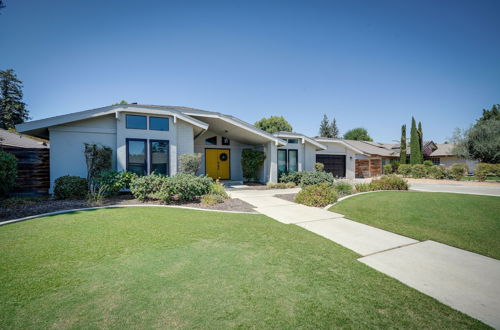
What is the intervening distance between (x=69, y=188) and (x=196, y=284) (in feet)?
27.8

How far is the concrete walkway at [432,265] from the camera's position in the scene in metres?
2.45

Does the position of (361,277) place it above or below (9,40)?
below

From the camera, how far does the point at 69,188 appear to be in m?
8.18

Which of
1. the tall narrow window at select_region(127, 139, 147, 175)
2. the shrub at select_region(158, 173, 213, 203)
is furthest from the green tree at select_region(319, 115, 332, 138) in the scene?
the shrub at select_region(158, 173, 213, 203)

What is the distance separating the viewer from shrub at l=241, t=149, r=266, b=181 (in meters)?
14.5

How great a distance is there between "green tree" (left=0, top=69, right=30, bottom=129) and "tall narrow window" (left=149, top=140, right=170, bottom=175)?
32.9 metres

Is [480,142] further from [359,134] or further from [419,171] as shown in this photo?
[359,134]

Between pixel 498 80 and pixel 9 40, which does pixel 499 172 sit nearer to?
pixel 498 80

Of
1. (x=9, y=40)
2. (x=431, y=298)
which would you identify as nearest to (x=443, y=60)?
(x=431, y=298)

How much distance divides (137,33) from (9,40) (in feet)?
19.6

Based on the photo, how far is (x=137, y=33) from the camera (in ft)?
33.5

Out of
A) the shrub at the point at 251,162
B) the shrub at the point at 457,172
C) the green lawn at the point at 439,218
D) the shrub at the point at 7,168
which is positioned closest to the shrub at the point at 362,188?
the green lawn at the point at 439,218

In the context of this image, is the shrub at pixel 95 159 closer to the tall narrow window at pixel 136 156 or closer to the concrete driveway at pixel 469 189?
the tall narrow window at pixel 136 156

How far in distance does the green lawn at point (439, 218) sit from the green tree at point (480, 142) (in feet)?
56.3
